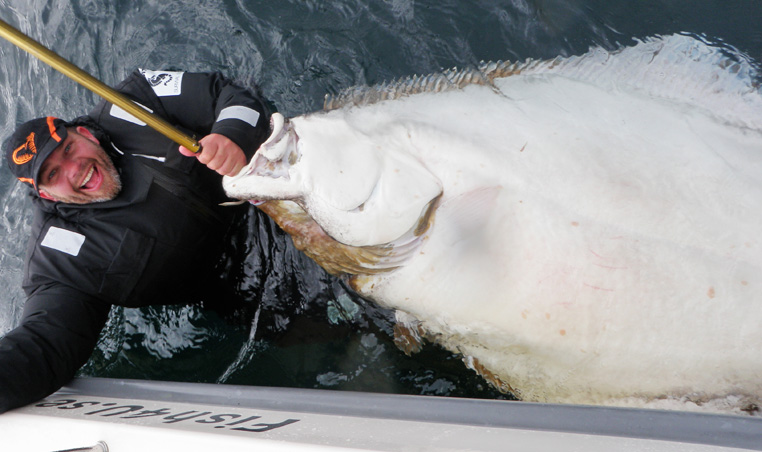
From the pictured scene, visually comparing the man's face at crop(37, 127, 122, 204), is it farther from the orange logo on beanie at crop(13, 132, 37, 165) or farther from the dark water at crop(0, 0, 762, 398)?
the dark water at crop(0, 0, 762, 398)

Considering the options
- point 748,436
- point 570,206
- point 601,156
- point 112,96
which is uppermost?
point 112,96

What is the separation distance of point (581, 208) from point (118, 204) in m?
2.05

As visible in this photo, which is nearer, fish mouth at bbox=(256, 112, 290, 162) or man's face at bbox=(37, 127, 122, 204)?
fish mouth at bbox=(256, 112, 290, 162)

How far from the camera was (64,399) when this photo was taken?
6.24 feet

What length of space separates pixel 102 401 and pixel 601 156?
1.73 meters

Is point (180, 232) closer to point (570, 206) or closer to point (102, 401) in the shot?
point (102, 401)

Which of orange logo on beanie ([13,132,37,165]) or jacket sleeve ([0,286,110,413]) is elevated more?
orange logo on beanie ([13,132,37,165])

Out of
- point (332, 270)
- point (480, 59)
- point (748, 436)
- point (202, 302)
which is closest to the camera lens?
point (748, 436)

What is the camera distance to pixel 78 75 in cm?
140

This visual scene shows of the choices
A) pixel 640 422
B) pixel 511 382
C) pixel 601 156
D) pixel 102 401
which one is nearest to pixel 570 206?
pixel 601 156

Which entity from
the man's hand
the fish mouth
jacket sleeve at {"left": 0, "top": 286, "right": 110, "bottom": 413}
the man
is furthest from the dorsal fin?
jacket sleeve at {"left": 0, "top": 286, "right": 110, "bottom": 413}

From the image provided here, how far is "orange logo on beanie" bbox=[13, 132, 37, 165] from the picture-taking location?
7.70 feet

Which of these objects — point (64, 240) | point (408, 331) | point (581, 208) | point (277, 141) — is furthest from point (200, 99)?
point (581, 208)

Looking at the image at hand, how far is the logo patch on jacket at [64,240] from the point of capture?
246 cm
